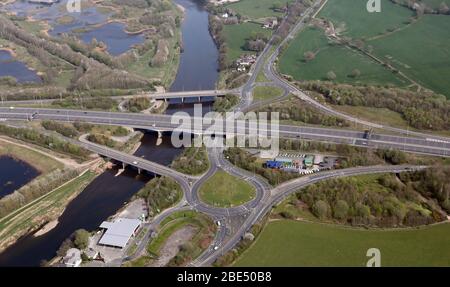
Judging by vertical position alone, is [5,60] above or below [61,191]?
above

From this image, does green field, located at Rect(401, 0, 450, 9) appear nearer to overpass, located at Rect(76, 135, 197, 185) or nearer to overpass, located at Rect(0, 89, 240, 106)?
overpass, located at Rect(0, 89, 240, 106)

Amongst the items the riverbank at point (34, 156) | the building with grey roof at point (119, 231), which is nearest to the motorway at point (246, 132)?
the building with grey roof at point (119, 231)

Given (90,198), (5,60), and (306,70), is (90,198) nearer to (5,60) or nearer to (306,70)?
(306,70)

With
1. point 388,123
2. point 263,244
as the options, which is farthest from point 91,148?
point 388,123

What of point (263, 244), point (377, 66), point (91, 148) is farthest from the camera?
point (377, 66)

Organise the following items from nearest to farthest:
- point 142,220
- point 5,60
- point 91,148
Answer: point 142,220 → point 91,148 → point 5,60

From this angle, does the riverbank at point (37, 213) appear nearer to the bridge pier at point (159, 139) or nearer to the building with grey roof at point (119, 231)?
the building with grey roof at point (119, 231)
